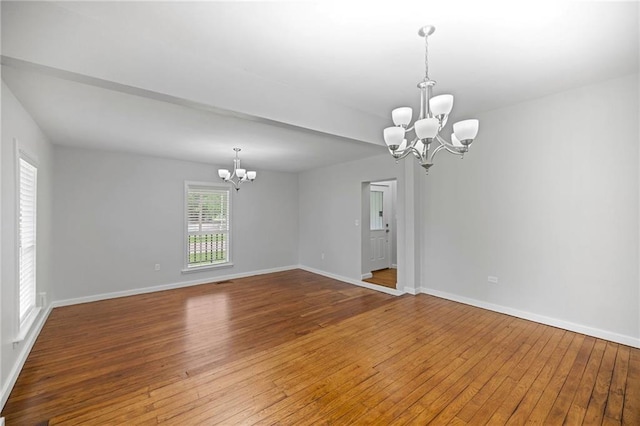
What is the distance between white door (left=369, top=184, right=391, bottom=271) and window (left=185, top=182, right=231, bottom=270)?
132 inches

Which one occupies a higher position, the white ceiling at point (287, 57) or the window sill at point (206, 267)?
the white ceiling at point (287, 57)

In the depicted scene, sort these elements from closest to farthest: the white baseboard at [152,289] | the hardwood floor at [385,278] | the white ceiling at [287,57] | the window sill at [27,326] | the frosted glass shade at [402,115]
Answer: the white ceiling at [287,57]
the frosted glass shade at [402,115]
the window sill at [27,326]
the white baseboard at [152,289]
the hardwood floor at [385,278]

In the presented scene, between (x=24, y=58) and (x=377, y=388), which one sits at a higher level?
(x=24, y=58)

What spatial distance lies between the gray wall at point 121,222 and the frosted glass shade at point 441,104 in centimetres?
508

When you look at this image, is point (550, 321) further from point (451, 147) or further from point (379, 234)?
point (379, 234)

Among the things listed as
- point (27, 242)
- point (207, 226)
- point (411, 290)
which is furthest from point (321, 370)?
point (207, 226)

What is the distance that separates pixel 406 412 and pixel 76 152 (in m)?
5.77

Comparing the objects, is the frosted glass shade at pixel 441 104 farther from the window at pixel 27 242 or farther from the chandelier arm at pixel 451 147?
the window at pixel 27 242

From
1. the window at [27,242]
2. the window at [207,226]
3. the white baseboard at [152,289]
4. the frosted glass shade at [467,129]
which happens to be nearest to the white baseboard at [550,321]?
the frosted glass shade at [467,129]

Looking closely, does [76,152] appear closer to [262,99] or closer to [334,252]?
[262,99]

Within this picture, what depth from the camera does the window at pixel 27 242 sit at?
2803 millimetres

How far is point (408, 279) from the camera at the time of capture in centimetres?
470

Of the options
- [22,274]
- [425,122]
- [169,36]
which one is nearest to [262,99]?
[169,36]

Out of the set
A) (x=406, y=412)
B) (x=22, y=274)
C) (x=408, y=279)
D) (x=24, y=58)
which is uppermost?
(x=24, y=58)
